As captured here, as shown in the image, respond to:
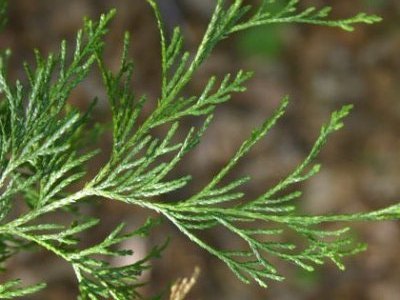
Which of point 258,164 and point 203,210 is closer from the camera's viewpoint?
point 203,210

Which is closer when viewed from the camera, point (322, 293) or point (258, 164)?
point (322, 293)

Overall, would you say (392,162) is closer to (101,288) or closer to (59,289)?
(59,289)

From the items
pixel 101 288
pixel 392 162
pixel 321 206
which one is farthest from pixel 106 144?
pixel 101 288

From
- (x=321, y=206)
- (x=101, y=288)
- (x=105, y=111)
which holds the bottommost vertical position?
(x=321, y=206)

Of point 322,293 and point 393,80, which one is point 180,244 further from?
point 393,80

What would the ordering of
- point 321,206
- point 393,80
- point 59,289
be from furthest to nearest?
point 393,80, point 321,206, point 59,289

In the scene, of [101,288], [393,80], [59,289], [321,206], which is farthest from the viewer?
[393,80]

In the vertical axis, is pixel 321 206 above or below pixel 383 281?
above

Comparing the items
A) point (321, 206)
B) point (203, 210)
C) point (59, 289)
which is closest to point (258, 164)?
point (321, 206)

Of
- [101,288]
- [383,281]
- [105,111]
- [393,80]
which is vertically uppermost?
[101,288]
